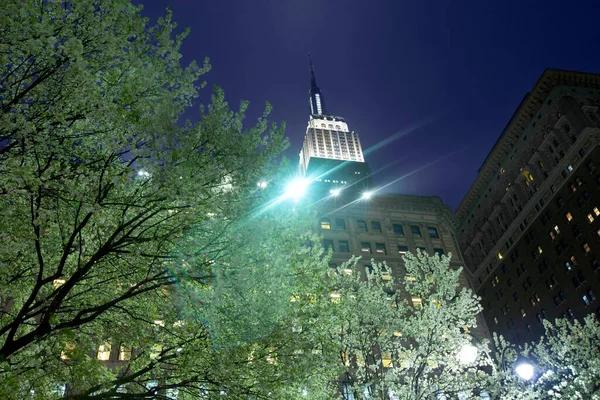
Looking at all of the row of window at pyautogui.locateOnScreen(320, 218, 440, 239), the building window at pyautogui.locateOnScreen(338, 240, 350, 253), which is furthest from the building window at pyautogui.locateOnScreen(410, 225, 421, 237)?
the building window at pyautogui.locateOnScreen(338, 240, 350, 253)

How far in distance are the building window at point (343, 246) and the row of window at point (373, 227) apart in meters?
1.95

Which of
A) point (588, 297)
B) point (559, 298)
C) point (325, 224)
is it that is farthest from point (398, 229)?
point (559, 298)

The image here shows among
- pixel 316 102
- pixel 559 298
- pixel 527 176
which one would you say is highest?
pixel 316 102

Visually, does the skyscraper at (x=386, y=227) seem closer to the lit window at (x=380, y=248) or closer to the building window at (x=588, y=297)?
the lit window at (x=380, y=248)

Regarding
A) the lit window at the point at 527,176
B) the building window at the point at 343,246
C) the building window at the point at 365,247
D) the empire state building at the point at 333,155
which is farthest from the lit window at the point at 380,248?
the lit window at the point at 527,176

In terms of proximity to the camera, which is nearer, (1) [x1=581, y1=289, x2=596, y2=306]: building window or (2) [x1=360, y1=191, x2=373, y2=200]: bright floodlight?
(2) [x1=360, y1=191, x2=373, y2=200]: bright floodlight

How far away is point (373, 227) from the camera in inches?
1956

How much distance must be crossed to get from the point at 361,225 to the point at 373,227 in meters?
1.50

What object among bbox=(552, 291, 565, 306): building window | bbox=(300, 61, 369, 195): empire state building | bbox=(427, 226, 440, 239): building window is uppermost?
bbox=(300, 61, 369, 195): empire state building

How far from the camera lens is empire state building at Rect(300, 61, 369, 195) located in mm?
85850

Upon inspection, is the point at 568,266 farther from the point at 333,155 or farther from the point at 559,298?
the point at 333,155

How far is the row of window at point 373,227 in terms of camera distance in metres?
48.6

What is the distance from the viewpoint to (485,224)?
333 feet

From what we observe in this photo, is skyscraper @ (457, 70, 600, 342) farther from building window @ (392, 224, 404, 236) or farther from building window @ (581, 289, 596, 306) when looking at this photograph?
building window @ (392, 224, 404, 236)
